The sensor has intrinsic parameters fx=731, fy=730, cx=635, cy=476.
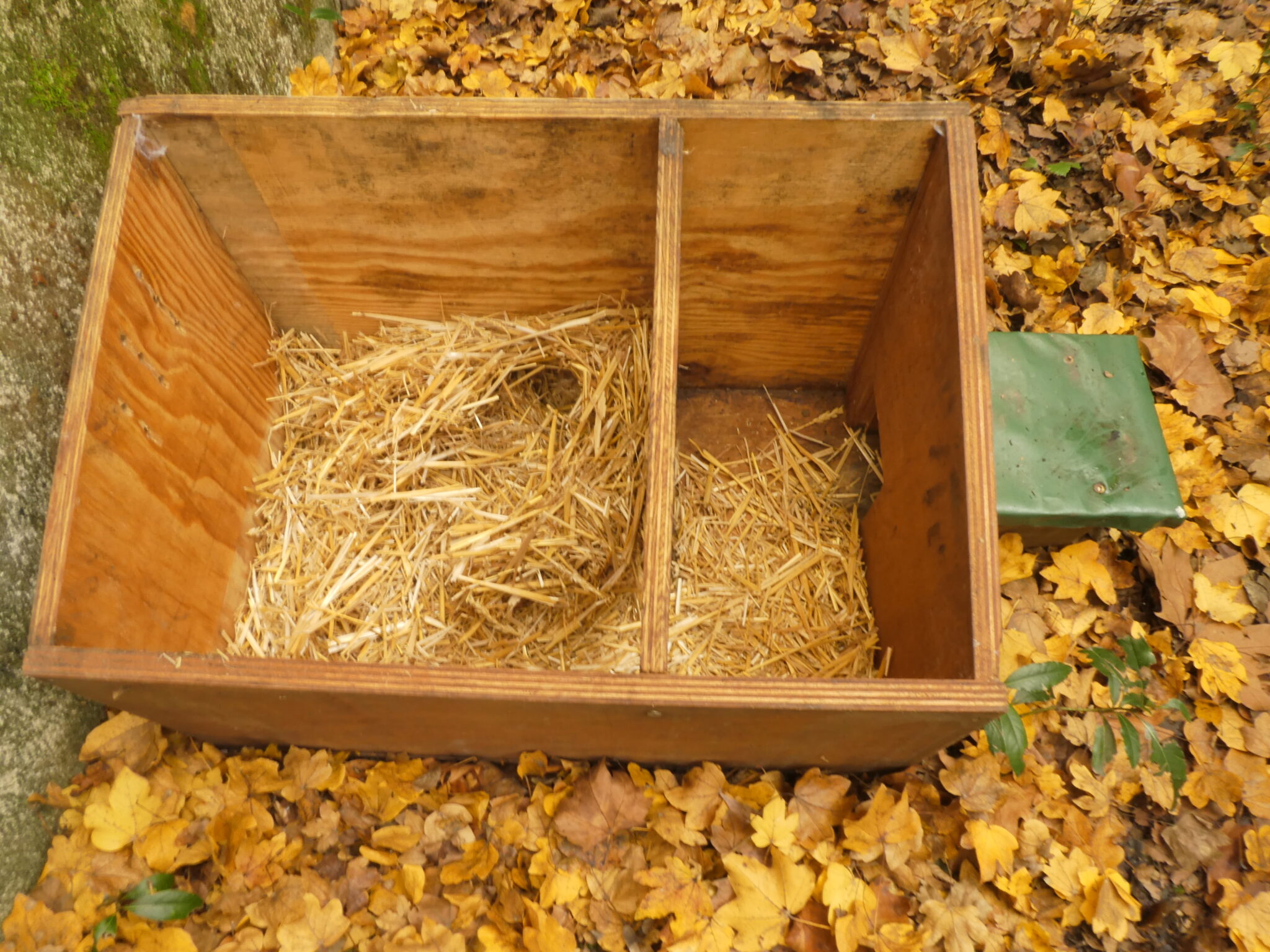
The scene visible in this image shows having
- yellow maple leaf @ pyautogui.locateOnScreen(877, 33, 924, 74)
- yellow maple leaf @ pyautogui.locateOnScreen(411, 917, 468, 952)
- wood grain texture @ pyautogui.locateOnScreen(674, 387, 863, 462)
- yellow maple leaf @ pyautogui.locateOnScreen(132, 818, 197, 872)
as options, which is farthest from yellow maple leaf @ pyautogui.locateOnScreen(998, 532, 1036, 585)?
yellow maple leaf @ pyautogui.locateOnScreen(132, 818, 197, 872)

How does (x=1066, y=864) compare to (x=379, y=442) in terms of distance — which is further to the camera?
(x=379, y=442)

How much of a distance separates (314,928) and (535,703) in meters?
0.74

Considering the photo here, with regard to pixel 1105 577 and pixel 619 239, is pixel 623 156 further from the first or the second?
pixel 1105 577

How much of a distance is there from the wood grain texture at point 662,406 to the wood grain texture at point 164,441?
0.95 m

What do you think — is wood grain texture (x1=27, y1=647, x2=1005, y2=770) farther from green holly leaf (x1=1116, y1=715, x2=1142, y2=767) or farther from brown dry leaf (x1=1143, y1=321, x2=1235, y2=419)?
brown dry leaf (x1=1143, y1=321, x2=1235, y2=419)

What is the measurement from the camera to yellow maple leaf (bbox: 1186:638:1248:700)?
168 cm

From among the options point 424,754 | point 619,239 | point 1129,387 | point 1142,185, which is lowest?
point 424,754

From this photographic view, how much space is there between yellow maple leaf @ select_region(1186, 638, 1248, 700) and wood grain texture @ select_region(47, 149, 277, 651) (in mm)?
2251

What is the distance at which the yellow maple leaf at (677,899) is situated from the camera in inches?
55.5

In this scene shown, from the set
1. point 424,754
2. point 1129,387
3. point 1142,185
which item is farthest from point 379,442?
point 1142,185

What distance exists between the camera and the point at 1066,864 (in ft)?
4.96

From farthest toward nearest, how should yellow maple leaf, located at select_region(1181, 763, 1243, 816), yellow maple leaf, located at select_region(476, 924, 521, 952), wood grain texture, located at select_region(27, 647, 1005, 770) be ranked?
yellow maple leaf, located at select_region(1181, 763, 1243, 816)
yellow maple leaf, located at select_region(476, 924, 521, 952)
wood grain texture, located at select_region(27, 647, 1005, 770)

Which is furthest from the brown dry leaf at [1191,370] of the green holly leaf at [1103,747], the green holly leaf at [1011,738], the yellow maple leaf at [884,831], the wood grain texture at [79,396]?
the wood grain texture at [79,396]

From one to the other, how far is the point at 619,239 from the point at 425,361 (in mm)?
583
